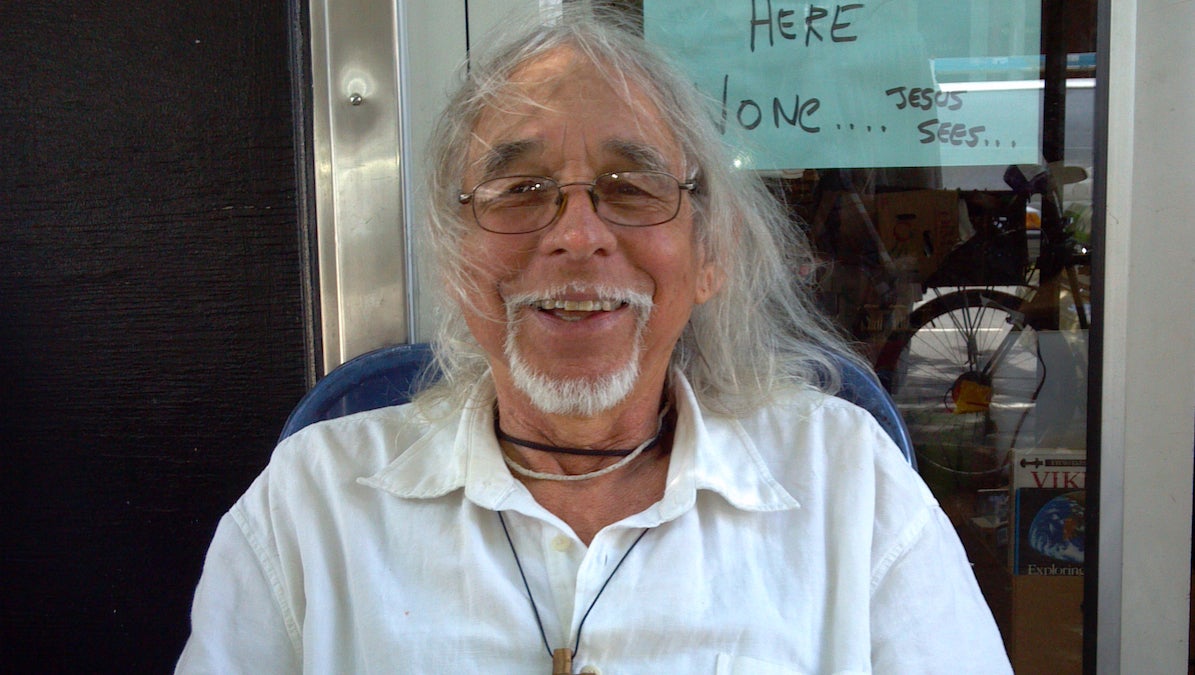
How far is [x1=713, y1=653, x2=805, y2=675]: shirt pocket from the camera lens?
1190 mm

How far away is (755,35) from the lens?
1.92 m

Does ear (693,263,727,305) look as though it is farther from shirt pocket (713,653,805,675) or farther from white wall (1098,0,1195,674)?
white wall (1098,0,1195,674)

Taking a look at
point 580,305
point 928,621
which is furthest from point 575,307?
point 928,621

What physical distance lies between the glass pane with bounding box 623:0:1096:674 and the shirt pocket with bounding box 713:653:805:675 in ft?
3.34

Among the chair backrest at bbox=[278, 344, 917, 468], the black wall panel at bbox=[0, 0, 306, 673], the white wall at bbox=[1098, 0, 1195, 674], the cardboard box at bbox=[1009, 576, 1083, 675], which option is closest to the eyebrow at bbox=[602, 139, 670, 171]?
the chair backrest at bbox=[278, 344, 917, 468]

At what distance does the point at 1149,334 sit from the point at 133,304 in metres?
2.26

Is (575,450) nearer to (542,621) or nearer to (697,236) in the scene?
(542,621)

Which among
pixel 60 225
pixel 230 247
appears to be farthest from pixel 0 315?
pixel 230 247

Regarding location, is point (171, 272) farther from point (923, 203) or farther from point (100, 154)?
point (923, 203)

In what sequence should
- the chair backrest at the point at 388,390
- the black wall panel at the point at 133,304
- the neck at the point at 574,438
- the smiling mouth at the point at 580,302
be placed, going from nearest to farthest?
the smiling mouth at the point at 580,302, the neck at the point at 574,438, the chair backrest at the point at 388,390, the black wall panel at the point at 133,304

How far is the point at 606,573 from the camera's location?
1239 mm

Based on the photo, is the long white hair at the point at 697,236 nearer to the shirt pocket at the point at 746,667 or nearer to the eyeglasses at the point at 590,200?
the eyeglasses at the point at 590,200

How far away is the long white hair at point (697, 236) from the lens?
4.60 ft

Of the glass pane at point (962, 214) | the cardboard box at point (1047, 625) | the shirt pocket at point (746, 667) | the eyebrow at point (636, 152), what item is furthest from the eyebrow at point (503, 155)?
the cardboard box at point (1047, 625)
